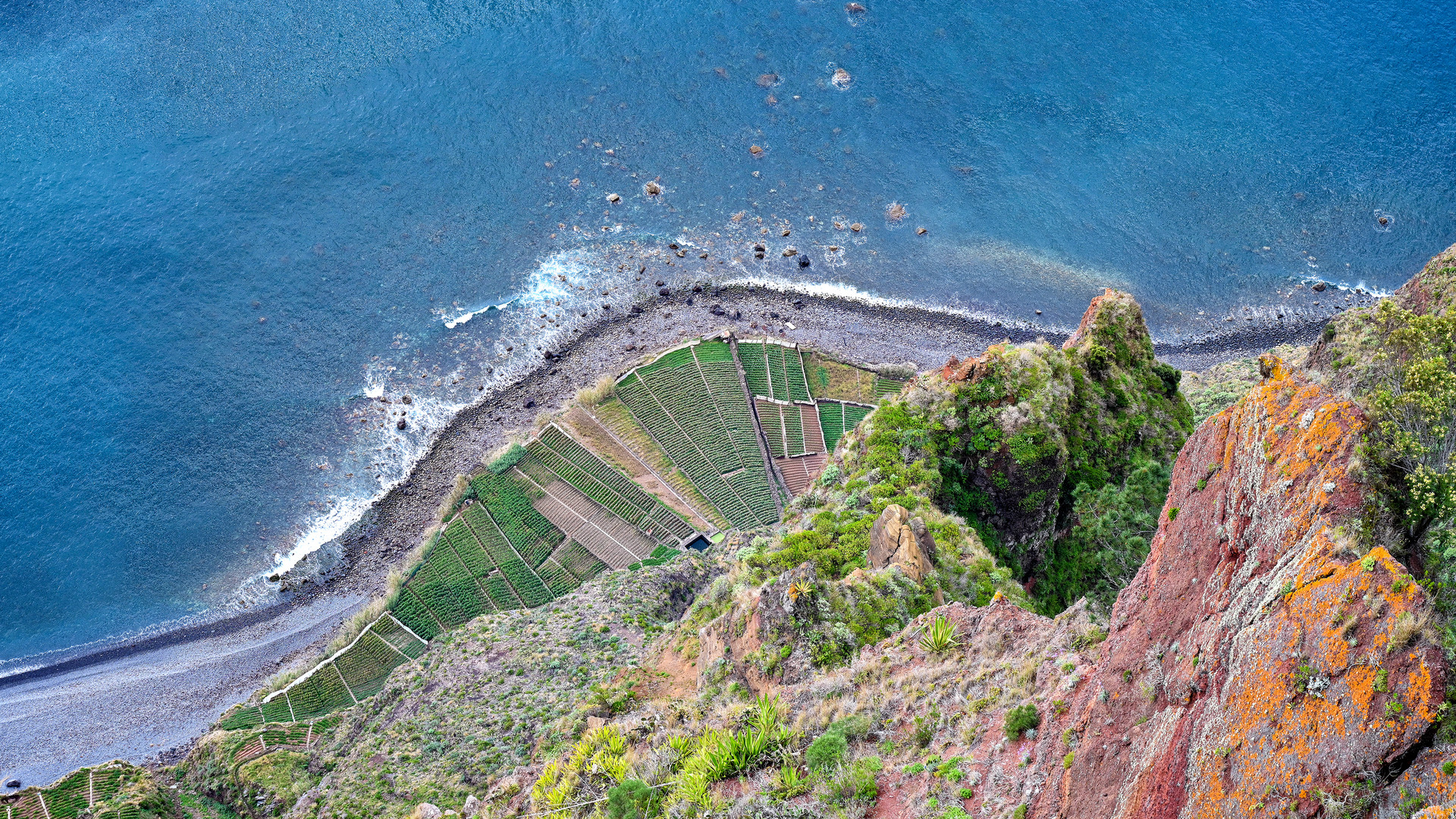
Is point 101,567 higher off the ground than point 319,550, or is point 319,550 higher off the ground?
point 101,567

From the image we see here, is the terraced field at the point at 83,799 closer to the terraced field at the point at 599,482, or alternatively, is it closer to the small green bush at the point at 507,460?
the small green bush at the point at 507,460

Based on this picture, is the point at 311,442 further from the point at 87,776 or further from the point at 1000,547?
the point at 1000,547

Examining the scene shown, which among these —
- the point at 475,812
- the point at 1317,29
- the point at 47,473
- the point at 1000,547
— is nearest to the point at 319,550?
the point at 47,473

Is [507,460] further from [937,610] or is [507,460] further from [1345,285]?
[1345,285]

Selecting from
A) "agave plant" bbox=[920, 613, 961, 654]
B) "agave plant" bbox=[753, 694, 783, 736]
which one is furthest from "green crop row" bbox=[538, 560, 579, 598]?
"agave plant" bbox=[920, 613, 961, 654]

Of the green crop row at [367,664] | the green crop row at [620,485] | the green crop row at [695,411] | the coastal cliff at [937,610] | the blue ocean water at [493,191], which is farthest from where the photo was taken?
the blue ocean water at [493,191]

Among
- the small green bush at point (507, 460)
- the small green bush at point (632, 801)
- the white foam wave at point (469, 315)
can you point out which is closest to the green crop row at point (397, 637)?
the small green bush at point (507, 460)

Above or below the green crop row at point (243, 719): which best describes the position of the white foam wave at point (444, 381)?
above
